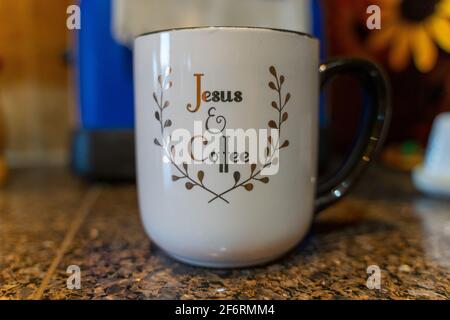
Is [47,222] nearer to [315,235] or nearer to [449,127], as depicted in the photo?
[315,235]

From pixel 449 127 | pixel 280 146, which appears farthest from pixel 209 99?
pixel 449 127

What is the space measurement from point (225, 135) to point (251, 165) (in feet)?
0.09

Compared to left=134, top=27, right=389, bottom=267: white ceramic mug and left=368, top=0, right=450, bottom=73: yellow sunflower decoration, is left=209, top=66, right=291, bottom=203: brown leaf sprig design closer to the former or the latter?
left=134, top=27, right=389, bottom=267: white ceramic mug

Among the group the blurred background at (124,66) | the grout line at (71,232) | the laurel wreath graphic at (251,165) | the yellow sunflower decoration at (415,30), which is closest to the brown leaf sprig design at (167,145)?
the laurel wreath graphic at (251,165)

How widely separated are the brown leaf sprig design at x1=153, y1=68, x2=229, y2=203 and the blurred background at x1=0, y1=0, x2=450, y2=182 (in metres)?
0.27

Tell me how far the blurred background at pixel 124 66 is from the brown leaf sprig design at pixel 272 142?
30 centimetres

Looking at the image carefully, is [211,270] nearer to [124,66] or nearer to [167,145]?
[167,145]

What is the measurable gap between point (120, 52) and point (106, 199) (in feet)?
0.64

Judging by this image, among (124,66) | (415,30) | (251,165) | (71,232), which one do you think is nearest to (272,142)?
(251,165)

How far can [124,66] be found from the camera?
583 millimetres

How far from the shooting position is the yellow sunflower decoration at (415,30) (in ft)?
2.12

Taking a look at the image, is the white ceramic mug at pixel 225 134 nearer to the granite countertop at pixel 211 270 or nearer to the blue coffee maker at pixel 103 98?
the granite countertop at pixel 211 270
